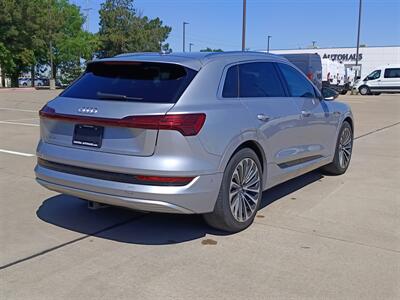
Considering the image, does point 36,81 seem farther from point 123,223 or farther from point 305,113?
point 123,223

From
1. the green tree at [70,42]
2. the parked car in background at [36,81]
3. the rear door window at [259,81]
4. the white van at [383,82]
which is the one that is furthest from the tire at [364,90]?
the parked car in background at [36,81]

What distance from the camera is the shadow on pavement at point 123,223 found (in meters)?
4.23

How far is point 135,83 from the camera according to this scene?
4.05 metres

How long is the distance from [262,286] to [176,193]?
3.25 feet

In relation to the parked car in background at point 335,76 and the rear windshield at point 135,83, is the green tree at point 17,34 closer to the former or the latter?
the parked car in background at point 335,76

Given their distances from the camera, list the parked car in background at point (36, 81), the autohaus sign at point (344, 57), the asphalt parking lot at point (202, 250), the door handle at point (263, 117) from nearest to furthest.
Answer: the asphalt parking lot at point (202, 250) < the door handle at point (263, 117) < the parked car in background at point (36, 81) < the autohaus sign at point (344, 57)

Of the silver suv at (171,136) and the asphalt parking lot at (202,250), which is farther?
the silver suv at (171,136)

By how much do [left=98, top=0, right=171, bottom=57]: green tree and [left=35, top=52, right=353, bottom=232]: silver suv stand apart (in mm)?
56356

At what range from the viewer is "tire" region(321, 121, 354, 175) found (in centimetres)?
672

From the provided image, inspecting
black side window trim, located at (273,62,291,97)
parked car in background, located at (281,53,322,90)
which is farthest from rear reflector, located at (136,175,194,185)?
parked car in background, located at (281,53,322,90)

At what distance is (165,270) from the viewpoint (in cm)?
352

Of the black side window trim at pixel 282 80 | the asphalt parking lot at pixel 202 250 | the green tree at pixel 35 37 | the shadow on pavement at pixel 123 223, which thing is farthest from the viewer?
the green tree at pixel 35 37

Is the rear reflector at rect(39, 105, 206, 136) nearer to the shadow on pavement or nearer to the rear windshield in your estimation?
the rear windshield

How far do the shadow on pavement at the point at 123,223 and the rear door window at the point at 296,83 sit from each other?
139 cm
